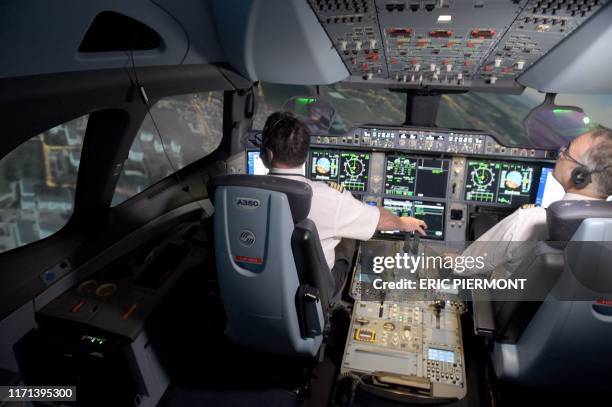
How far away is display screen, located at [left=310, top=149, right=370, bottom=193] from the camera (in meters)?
2.65

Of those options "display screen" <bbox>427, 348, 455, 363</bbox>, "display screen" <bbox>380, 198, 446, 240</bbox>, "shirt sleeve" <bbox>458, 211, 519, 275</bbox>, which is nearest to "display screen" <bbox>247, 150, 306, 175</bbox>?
"display screen" <bbox>380, 198, 446, 240</bbox>

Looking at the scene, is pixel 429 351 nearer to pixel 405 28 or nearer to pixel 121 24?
pixel 405 28

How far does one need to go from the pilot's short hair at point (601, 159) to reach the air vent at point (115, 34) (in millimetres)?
2082

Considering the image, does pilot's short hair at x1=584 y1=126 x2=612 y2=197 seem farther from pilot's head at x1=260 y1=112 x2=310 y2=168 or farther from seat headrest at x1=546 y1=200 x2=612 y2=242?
pilot's head at x1=260 y1=112 x2=310 y2=168

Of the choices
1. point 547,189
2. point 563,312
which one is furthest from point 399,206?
point 563,312

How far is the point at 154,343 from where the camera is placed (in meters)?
1.74

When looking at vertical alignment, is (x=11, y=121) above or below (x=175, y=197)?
above

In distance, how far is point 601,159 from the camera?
1.34 metres

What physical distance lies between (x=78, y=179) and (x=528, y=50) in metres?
2.67

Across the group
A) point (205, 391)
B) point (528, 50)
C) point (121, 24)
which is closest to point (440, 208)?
point (528, 50)

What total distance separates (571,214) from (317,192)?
873 millimetres

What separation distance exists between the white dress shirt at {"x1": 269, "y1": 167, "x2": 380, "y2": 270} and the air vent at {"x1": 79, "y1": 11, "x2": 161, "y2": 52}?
1.03 m

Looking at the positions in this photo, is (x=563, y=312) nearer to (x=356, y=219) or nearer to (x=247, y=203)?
(x=356, y=219)

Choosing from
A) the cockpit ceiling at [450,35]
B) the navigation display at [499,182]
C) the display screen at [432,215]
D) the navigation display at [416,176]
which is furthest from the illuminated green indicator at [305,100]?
the navigation display at [499,182]
